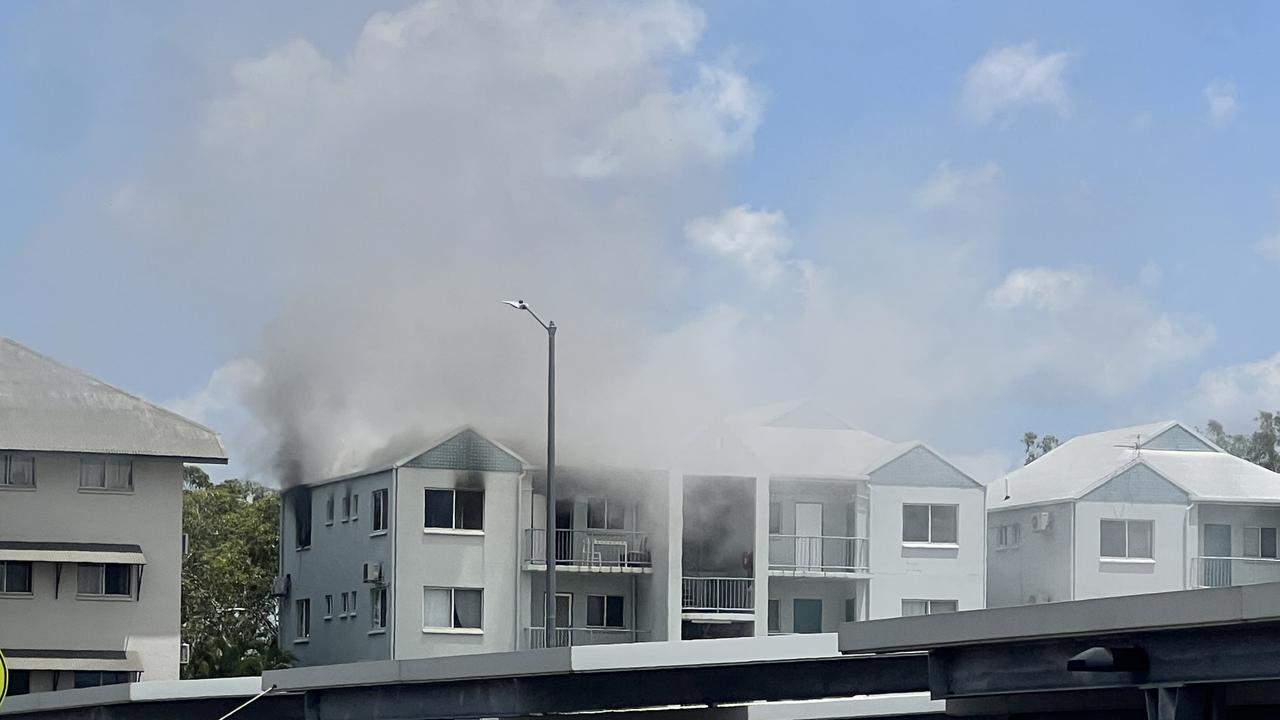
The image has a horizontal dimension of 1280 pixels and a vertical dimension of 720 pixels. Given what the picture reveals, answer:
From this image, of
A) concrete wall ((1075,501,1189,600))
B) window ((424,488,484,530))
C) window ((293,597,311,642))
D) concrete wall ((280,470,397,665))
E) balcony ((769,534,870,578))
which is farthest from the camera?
window ((293,597,311,642))

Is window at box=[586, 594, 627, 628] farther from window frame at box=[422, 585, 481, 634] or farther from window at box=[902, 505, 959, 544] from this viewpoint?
window at box=[902, 505, 959, 544]

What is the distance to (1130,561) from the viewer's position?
76.6m

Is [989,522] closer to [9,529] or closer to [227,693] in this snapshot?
[9,529]

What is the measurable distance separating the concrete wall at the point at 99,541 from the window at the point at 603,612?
13840 mm

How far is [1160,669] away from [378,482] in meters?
49.4

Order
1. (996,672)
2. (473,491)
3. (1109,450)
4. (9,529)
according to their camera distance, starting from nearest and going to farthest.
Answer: (996,672)
(9,529)
(473,491)
(1109,450)

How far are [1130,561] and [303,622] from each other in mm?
29178

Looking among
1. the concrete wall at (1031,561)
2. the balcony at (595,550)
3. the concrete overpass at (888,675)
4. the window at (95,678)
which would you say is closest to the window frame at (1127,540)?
the concrete wall at (1031,561)

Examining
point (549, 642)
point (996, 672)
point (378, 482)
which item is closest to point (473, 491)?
point (378, 482)

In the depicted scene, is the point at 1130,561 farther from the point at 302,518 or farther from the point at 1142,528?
the point at 302,518

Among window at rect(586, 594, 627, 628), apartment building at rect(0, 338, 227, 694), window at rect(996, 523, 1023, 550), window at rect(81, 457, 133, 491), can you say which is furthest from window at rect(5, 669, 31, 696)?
window at rect(996, 523, 1023, 550)

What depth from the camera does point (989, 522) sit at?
279 feet

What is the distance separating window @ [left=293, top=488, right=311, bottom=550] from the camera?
253 feet

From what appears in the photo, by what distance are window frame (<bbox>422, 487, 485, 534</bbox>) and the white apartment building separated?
7 cm
